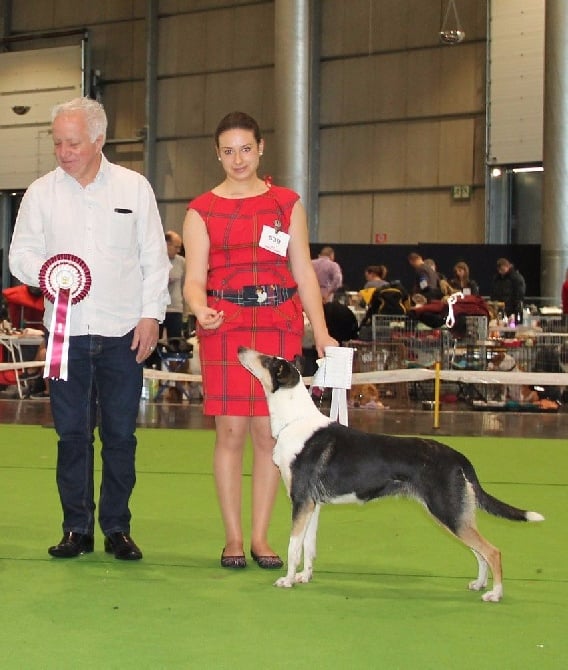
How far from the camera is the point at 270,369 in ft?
11.9

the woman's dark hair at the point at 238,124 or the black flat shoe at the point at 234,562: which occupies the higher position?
the woman's dark hair at the point at 238,124

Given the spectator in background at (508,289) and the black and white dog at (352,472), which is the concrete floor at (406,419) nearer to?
the spectator in background at (508,289)

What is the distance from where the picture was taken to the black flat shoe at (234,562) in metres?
3.85

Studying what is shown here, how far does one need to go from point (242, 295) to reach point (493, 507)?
1.14 m

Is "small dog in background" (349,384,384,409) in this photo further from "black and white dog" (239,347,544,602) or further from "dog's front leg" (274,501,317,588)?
"dog's front leg" (274,501,317,588)

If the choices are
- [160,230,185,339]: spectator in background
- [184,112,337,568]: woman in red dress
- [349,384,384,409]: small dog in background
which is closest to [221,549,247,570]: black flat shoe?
[184,112,337,568]: woman in red dress

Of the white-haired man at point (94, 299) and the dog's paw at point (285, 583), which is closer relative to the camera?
the dog's paw at point (285, 583)

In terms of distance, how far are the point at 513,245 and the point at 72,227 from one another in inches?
569

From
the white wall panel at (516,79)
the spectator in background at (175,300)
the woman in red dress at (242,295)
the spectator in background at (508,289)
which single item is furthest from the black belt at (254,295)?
the white wall panel at (516,79)

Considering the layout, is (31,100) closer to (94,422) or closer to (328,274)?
(328,274)

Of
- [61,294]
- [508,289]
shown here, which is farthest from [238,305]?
[508,289]

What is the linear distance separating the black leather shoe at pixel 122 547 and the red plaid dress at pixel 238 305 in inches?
23.0

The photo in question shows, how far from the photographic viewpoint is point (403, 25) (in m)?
19.4

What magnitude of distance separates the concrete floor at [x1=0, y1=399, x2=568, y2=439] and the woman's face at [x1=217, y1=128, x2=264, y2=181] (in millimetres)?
4783
